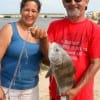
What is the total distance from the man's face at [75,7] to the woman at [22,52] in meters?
0.38

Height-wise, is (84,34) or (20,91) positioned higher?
(84,34)

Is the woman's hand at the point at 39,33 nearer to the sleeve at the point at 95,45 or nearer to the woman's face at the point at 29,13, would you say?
the woman's face at the point at 29,13

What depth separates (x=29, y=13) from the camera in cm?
438

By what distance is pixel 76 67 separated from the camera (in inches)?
170

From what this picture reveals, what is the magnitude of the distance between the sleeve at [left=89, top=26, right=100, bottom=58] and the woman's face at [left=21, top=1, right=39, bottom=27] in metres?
0.76

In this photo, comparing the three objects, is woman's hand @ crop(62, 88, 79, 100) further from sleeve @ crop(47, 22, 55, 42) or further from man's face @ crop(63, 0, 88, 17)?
man's face @ crop(63, 0, 88, 17)

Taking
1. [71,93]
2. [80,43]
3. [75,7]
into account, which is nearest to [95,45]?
[80,43]

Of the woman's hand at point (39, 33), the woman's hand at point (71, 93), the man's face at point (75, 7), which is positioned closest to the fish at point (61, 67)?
the woman's hand at point (71, 93)

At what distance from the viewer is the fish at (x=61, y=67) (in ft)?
12.9

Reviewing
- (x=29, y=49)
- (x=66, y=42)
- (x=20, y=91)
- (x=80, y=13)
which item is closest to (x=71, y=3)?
(x=80, y=13)

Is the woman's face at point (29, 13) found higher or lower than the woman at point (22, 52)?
higher

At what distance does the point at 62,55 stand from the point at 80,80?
0.50 meters

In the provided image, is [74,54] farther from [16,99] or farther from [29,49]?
[16,99]

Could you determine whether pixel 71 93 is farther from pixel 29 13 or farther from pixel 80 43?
pixel 29 13
